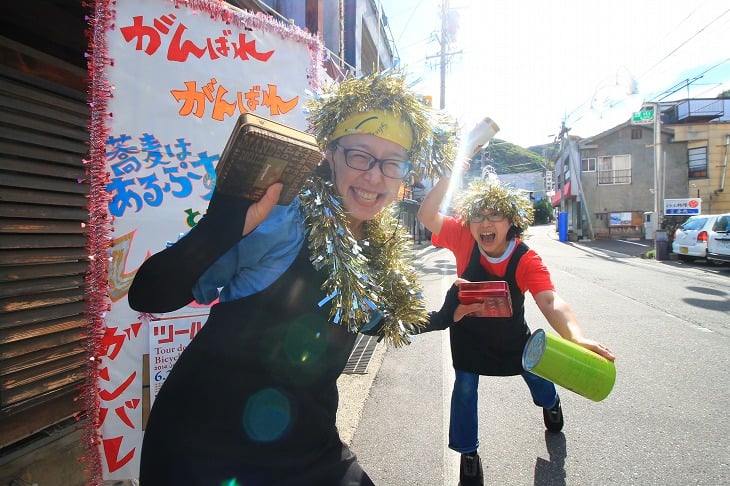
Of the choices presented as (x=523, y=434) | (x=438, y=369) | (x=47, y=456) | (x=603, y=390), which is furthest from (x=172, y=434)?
(x=438, y=369)

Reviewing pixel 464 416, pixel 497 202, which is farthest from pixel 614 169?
pixel 464 416

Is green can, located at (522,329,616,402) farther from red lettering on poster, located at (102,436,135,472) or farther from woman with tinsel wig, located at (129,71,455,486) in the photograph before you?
red lettering on poster, located at (102,436,135,472)

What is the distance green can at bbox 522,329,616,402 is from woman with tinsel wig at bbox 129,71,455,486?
2.68ft

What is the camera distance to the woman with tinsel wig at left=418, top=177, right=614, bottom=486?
2438mm

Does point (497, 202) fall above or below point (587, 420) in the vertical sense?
above

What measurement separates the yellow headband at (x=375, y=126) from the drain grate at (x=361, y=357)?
2.79 m

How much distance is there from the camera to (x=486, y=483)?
8.16ft

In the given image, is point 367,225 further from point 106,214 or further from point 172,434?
point 106,214

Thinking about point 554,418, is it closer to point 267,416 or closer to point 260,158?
point 267,416

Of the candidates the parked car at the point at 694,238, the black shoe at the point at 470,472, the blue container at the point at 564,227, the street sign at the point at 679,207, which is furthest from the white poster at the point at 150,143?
the blue container at the point at 564,227

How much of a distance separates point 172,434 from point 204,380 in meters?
0.18

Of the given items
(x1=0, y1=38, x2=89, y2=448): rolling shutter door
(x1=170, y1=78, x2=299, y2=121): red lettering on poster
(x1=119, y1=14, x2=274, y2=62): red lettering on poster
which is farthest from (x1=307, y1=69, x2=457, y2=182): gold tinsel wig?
(x1=0, y1=38, x2=89, y2=448): rolling shutter door

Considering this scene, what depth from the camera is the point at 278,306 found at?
1291 mm

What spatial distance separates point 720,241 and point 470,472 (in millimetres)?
13244
